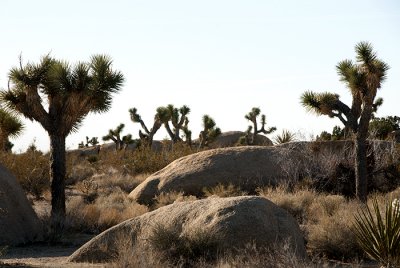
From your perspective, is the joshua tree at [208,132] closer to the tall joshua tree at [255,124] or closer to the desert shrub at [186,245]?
the tall joshua tree at [255,124]

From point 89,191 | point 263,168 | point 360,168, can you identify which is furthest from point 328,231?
point 89,191

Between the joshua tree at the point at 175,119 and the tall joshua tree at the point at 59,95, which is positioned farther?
the joshua tree at the point at 175,119

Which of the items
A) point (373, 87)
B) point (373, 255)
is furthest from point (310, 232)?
point (373, 87)

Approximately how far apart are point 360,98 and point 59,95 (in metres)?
7.59

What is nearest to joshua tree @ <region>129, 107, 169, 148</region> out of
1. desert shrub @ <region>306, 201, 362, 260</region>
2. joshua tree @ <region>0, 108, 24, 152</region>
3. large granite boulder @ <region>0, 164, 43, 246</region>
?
joshua tree @ <region>0, 108, 24, 152</region>

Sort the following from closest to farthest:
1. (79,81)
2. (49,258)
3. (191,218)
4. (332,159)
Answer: (191,218)
(49,258)
(79,81)
(332,159)

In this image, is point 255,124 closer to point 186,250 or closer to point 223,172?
point 223,172

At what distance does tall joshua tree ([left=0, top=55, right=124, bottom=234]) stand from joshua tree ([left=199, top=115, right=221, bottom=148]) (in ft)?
56.8

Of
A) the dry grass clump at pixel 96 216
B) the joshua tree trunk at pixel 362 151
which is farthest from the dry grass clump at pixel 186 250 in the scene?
the joshua tree trunk at pixel 362 151

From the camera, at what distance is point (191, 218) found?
10430mm

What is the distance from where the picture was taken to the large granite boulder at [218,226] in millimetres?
9852

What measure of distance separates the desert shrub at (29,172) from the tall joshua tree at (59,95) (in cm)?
516

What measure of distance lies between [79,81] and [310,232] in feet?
22.7

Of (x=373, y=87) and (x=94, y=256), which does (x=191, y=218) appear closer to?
(x=94, y=256)
